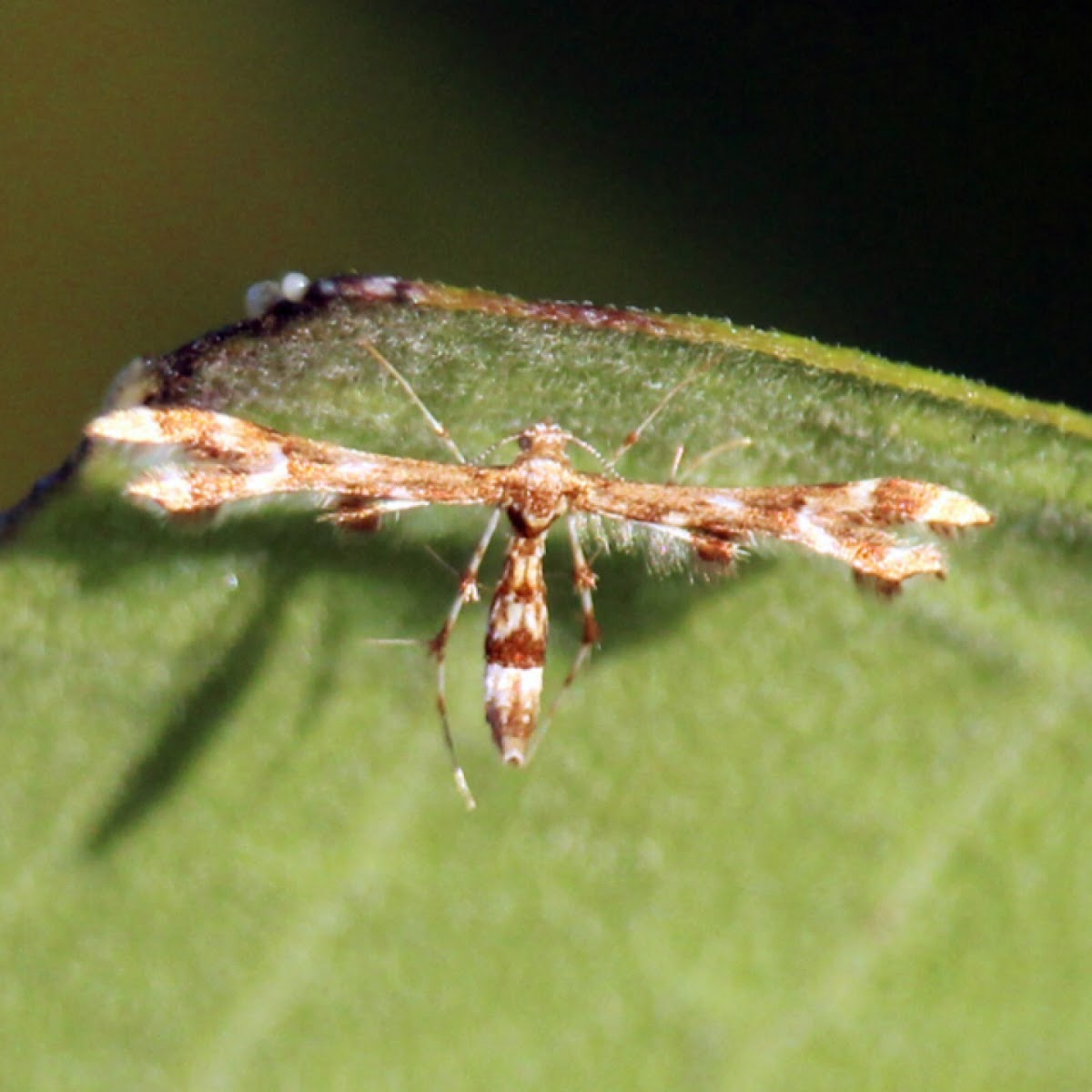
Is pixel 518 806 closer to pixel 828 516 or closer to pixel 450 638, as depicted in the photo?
pixel 450 638

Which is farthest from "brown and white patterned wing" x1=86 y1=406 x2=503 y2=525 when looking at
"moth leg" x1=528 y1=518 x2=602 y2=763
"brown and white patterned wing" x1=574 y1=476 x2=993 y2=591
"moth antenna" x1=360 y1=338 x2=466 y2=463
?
"brown and white patterned wing" x1=574 y1=476 x2=993 y2=591

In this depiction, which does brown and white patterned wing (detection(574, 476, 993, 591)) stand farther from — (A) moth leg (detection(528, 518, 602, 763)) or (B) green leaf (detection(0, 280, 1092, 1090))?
(A) moth leg (detection(528, 518, 602, 763))

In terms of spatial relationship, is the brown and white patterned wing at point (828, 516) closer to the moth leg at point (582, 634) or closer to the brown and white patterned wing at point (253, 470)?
the moth leg at point (582, 634)

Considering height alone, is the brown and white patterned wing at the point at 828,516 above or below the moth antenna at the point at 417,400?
above

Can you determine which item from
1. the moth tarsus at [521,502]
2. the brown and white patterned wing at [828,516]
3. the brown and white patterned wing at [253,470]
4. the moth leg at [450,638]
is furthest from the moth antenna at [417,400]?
the brown and white patterned wing at [828,516]

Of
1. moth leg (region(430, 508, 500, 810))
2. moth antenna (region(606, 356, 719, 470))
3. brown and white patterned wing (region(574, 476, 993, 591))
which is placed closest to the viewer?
moth antenna (region(606, 356, 719, 470))

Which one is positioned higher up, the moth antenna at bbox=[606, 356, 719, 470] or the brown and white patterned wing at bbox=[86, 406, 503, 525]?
the moth antenna at bbox=[606, 356, 719, 470]
